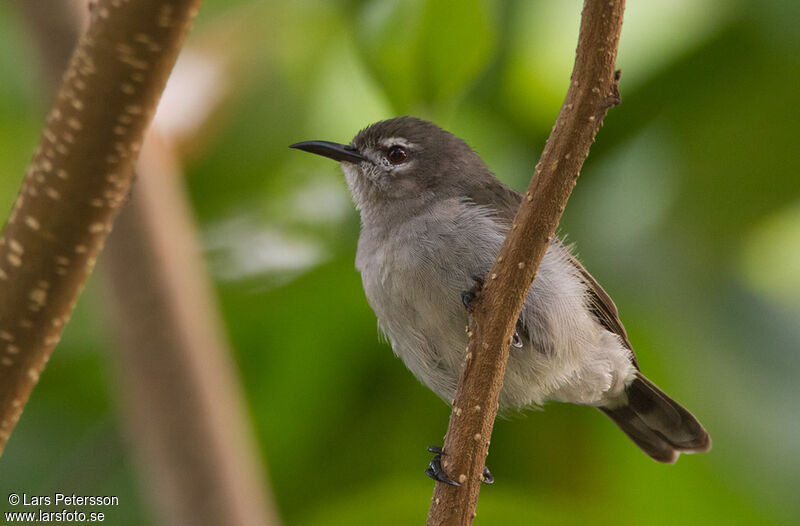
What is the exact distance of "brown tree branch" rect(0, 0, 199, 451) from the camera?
6.03 feet

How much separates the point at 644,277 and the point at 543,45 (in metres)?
1.06

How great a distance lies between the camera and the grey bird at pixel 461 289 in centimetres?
314

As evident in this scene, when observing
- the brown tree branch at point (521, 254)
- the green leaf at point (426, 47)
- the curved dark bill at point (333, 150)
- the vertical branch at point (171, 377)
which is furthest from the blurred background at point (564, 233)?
the brown tree branch at point (521, 254)

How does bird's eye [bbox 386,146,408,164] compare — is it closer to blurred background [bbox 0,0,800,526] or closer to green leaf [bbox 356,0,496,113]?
blurred background [bbox 0,0,800,526]

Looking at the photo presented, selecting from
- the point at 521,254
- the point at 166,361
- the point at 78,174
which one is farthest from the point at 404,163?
the point at 78,174

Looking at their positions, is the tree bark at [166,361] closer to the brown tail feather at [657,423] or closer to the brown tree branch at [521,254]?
the brown tree branch at [521,254]

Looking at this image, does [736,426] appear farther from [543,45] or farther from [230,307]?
[230,307]

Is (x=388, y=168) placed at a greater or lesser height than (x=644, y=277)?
greater

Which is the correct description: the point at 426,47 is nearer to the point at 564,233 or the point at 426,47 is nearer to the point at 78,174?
the point at 564,233

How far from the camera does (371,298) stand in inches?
130

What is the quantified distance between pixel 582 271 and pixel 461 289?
666 millimetres

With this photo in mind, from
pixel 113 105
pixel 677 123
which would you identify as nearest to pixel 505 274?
pixel 113 105

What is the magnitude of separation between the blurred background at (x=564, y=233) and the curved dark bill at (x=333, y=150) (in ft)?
0.79

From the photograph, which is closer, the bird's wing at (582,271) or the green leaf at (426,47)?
the green leaf at (426,47)
